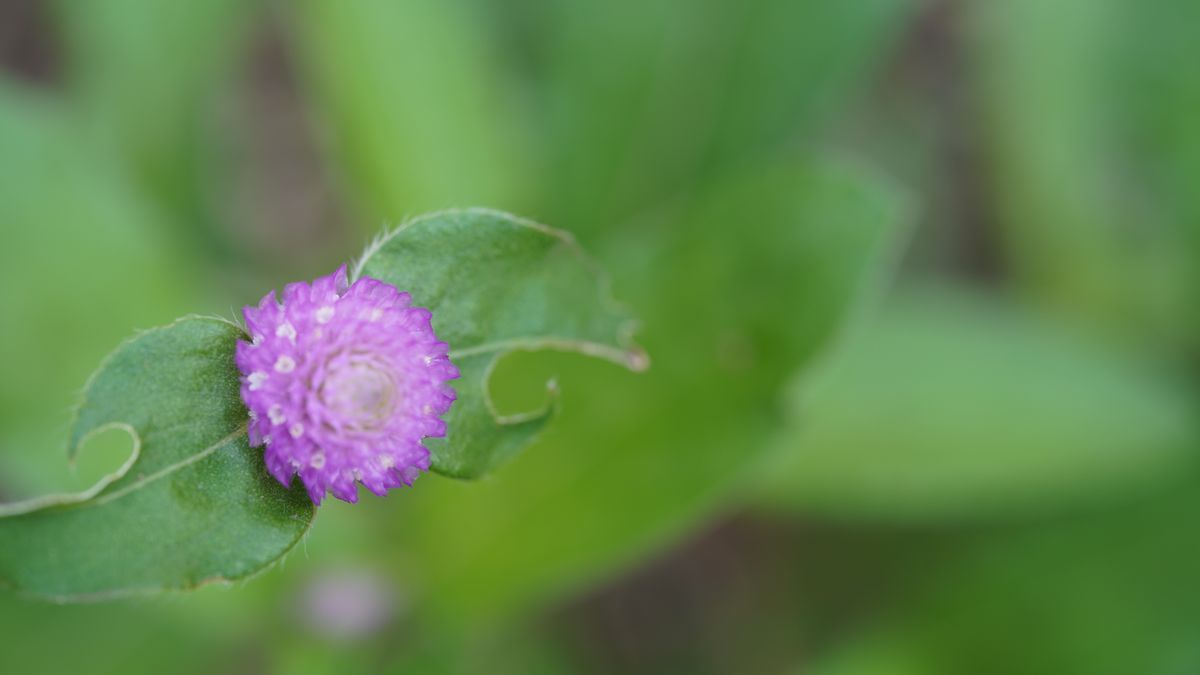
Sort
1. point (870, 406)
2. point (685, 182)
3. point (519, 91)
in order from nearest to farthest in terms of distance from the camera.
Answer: point (870, 406) → point (685, 182) → point (519, 91)

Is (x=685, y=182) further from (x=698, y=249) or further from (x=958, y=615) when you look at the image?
(x=958, y=615)

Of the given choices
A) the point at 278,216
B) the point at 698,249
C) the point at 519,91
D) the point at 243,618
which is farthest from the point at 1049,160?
the point at 243,618

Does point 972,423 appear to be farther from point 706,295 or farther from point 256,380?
point 256,380

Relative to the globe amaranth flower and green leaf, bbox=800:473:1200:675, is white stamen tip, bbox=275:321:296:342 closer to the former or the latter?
the globe amaranth flower

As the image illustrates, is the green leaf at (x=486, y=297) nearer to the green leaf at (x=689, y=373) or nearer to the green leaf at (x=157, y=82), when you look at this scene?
the green leaf at (x=689, y=373)

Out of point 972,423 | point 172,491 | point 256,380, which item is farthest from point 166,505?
point 972,423
